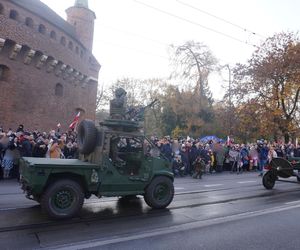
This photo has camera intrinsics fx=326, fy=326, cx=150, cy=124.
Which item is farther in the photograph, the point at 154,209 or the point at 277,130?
the point at 277,130

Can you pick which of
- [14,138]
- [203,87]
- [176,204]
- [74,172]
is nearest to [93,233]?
[74,172]

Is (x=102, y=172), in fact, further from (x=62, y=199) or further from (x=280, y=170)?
(x=280, y=170)

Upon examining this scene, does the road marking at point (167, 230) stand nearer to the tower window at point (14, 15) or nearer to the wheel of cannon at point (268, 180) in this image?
the wheel of cannon at point (268, 180)

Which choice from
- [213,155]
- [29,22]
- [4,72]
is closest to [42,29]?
[29,22]

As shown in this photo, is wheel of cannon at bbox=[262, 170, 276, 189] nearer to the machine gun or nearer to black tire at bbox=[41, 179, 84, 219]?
the machine gun

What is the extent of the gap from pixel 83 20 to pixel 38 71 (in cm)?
1235

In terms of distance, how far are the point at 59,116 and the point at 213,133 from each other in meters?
19.4

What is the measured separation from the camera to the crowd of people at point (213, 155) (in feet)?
55.7

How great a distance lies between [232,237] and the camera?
6055 millimetres

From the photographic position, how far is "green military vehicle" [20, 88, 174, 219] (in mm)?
6785

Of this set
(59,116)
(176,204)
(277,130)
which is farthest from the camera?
(277,130)

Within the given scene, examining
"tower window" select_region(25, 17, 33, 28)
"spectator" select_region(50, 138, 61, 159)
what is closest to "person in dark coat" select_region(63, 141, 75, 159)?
"spectator" select_region(50, 138, 61, 159)

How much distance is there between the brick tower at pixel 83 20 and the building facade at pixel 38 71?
1317 mm

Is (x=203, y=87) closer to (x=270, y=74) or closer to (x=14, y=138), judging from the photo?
(x=270, y=74)
